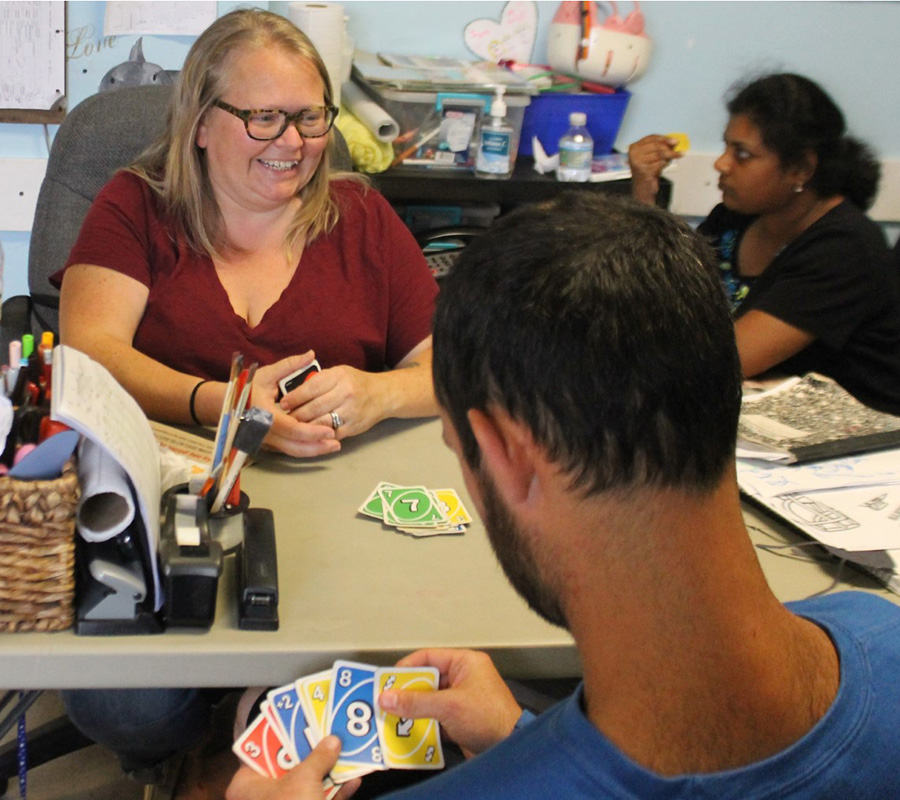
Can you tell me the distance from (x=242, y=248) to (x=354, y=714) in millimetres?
982

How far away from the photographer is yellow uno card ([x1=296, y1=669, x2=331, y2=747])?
968 mm

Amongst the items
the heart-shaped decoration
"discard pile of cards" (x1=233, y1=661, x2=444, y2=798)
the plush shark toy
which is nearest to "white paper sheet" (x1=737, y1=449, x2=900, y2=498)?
"discard pile of cards" (x1=233, y1=661, x2=444, y2=798)

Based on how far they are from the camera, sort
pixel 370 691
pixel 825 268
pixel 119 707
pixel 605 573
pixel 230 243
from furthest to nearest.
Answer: pixel 825 268 → pixel 230 243 → pixel 119 707 → pixel 370 691 → pixel 605 573

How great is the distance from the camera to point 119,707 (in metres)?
1.35

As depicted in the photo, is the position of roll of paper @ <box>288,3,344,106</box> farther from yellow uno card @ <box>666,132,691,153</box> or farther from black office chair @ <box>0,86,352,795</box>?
yellow uno card @ <box>666,132,691,153</box>

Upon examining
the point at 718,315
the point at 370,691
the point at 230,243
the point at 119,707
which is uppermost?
the point at 718,315

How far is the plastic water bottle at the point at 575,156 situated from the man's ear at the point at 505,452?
193 centimetres

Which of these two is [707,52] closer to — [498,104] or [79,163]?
[498,104]

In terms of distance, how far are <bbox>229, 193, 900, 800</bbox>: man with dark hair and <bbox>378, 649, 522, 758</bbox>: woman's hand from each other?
0.23 metres

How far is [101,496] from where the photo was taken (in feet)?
3.27

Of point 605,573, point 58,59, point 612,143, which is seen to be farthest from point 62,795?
point 612,143

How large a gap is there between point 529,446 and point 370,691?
395 mm

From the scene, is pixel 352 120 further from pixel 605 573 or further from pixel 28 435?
pixel 605 573

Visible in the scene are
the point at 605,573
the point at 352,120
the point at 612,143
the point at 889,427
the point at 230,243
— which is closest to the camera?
the point at 605,573
